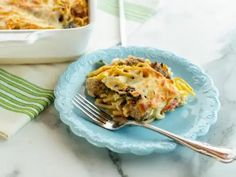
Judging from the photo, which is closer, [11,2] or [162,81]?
[162,81]

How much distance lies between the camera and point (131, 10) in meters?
1.40

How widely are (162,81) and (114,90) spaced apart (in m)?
0.09

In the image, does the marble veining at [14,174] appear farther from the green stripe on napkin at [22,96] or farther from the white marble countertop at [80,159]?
the green stripe on napkin at [22,96]

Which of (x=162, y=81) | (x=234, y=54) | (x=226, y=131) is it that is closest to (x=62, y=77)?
(x=162, y=81)

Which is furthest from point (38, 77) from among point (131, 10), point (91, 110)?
point (131, 10)

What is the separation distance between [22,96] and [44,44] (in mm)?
113

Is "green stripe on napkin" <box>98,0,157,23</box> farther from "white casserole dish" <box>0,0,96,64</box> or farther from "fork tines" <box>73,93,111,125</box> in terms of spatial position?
"fork tines" <box>73,93,111,125</box>

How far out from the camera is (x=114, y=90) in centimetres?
102

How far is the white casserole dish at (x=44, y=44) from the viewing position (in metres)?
1.05

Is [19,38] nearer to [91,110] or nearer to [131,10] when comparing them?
[91,110]

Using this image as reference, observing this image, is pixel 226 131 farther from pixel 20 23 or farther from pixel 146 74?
pixel 20 23

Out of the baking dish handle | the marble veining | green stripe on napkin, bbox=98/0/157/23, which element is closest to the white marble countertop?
the marble veining

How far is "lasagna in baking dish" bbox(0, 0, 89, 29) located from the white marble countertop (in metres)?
0.23

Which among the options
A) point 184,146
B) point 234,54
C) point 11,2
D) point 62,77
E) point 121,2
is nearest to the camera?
point 184,146
